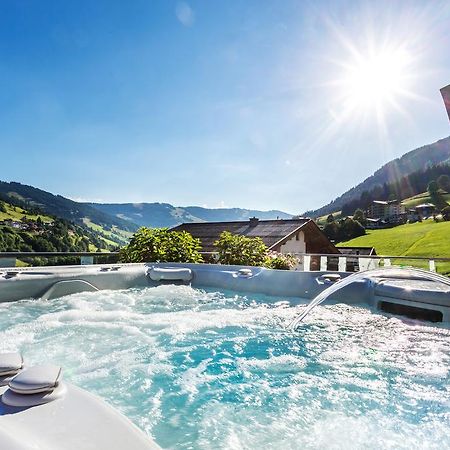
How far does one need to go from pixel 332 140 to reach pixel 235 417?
9716 mm

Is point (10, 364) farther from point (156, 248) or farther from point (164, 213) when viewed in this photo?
point (164, 213)

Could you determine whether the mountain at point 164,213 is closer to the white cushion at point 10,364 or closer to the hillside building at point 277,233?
the hillside building at point 277,233

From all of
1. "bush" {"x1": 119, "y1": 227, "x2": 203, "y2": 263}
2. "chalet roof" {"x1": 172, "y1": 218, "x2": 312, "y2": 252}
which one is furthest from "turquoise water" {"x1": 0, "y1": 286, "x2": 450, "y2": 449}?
"chalet roof" {"x1": 172, "y1": 218, "x2": 312, "y2": 252}

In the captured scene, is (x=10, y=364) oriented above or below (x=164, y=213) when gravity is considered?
below

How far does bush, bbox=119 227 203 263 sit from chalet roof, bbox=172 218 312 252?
20.0 ft

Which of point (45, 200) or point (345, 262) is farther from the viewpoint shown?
point (45, 200)

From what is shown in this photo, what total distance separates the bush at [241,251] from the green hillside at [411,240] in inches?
1108

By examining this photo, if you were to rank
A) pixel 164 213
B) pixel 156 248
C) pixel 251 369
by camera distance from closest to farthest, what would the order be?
pixel 251 369, pixel 156 248, pixel 164 213

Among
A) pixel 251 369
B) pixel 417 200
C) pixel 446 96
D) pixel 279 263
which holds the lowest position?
pixel 251 369

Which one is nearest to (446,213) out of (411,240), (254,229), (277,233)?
(411,240)

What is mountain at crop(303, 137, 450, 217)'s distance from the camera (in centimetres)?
5288

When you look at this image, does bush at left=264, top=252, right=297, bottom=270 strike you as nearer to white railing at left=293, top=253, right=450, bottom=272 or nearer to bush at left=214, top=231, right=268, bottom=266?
bush at left=214, top=231, right=268, bottom=266

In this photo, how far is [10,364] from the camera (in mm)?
1059

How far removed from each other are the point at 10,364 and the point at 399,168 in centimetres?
6597
